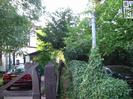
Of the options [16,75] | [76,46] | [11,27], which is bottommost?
[16,75]

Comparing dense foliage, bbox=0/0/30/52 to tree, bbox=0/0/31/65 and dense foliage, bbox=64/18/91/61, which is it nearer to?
tree, bbox=0/0/31/65

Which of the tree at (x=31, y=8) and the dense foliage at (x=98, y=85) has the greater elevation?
the tree at (x=31, y=8)

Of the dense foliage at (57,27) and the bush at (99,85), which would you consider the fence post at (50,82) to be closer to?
the bush at (99,85)

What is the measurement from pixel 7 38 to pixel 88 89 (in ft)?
24.8

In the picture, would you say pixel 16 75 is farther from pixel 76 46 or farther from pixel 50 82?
pixel 50 82

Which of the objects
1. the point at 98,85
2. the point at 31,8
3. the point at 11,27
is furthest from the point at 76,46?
the point at 98,85

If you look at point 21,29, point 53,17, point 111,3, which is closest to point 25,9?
point 21,29

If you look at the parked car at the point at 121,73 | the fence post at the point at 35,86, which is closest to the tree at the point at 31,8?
the parked car at the point at 121,73

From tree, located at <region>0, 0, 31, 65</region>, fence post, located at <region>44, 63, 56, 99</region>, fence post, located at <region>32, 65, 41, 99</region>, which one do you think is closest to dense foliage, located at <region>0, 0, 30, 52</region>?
tree, located at <region>0, 0, 31, 65</region>

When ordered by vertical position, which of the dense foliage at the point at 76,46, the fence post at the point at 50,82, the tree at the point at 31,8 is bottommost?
the fence post at the point at 50,82

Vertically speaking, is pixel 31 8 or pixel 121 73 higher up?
pixel 31 8

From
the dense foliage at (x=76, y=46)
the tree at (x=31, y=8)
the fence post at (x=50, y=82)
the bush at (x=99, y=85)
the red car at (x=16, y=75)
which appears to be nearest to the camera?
the bush at (x=99, y=85)

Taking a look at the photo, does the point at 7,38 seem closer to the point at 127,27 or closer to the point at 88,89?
the point at 127,27

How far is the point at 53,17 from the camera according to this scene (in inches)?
1191
